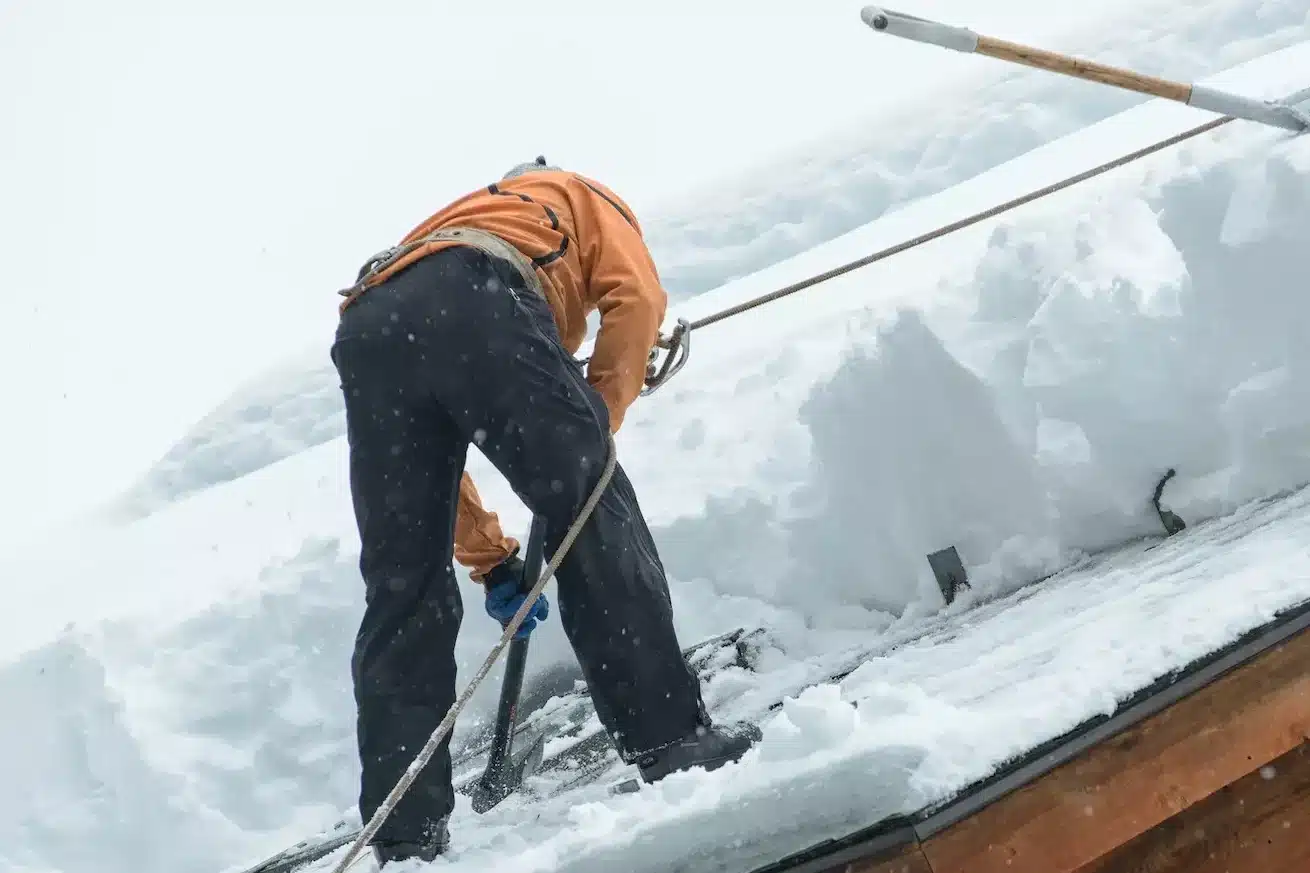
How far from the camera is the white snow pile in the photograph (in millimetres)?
2045

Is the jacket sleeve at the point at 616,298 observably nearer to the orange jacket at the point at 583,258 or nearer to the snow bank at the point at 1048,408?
the orange jacket at the point at 583,258

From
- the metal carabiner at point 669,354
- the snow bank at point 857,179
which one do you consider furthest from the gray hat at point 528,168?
the snow bank at point 857,179

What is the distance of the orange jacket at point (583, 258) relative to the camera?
157 cm

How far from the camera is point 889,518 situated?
2.39m

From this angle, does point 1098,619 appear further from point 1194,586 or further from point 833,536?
point 833,536

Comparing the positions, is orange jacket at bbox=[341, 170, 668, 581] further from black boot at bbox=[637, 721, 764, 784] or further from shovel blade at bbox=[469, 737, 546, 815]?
shovel blade at bbox=[469, 737, 546, 815]

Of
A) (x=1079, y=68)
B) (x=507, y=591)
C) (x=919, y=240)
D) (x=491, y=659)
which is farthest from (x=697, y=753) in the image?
(x=1079, y=68)

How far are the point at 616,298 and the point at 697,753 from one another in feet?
2.40

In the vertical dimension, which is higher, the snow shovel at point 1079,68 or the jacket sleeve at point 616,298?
the snow shovel at point 1079,68

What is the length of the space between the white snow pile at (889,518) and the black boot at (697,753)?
0.15 meters

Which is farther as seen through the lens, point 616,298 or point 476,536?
point 476,536

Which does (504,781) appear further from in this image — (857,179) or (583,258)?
(857,179)

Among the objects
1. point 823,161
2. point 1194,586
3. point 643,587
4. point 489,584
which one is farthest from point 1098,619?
point 823,161

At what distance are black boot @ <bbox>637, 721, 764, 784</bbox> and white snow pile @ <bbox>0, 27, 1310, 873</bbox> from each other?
15 centimetres
